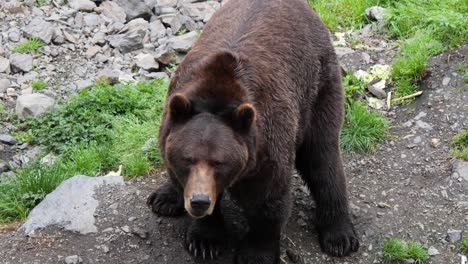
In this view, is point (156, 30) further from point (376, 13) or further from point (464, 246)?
point (464, 246)

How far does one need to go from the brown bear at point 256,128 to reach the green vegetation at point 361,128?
1.15 meters

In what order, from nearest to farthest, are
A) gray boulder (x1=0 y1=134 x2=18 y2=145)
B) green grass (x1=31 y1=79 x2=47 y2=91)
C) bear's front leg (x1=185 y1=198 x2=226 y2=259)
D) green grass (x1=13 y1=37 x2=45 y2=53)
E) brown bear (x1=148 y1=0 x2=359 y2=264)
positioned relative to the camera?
brown bear (x1=148 y1=0 x2=359 y2=264), bear's front leg (x1=185 y1=198 x2=226 y2=259), gray boulder (x1=0 y1=134 x2=18 y2=145), green grass (x1=31 y1=79 x2=47 y2=91), green grass (x1=13 y1=37 x2=45 y2=53)

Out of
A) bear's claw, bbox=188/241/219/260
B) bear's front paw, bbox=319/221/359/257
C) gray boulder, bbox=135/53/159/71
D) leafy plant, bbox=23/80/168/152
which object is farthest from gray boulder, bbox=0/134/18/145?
bear's front paw, bbox=319/221/359/257

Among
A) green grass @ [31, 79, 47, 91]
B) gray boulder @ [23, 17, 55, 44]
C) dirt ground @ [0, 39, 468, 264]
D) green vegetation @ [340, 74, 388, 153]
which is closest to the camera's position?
dirt ground @ [0, 39, 468, 264]

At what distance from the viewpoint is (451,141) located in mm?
7145

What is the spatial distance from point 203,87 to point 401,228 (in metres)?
2.50

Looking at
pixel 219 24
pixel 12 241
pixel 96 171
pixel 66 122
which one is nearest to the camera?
pixel 219 24

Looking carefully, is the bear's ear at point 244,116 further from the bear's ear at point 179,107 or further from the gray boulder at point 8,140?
the gray boulder at point 8,140

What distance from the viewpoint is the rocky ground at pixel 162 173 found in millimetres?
5926

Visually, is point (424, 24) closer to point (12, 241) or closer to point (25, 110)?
point (25, 110)

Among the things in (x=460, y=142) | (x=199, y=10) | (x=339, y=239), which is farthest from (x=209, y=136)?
(x=199, y=10)

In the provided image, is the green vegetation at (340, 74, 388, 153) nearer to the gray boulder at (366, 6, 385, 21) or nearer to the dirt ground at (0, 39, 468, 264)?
the dirt ground at (0, 39, 468, 264)

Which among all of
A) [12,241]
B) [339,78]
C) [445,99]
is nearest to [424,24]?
[445,99]

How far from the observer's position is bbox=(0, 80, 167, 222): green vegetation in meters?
6.71
